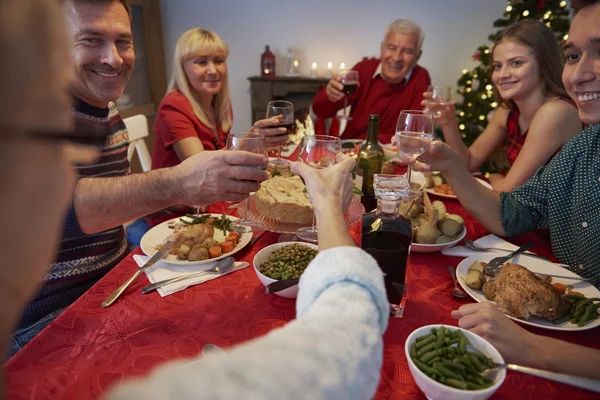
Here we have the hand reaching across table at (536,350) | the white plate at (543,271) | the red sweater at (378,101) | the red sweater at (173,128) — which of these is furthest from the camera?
the red sweater at (378,101)

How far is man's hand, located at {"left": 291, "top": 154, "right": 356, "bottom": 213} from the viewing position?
0.80m

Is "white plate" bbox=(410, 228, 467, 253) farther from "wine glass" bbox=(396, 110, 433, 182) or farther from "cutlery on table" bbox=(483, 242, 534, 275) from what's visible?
"wine glass" bbox=(396, 110, 433, 182)

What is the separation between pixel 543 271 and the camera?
1188 mm

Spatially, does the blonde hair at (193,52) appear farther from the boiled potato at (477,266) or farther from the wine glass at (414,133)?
the boiled potato at (477,266)

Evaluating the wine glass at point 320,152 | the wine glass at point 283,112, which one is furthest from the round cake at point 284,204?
the wine glass at point 283,112

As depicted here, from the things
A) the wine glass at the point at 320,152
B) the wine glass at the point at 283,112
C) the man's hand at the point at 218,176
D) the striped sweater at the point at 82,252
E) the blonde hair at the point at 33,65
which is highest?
the blonde hair at the point at 33,65

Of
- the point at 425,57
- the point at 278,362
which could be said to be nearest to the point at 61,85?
the point at 278,362

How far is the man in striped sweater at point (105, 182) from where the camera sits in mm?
1142

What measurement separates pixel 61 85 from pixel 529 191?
159cm

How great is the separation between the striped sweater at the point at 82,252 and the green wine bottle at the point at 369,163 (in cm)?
104

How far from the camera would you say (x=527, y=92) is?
87.7 inches

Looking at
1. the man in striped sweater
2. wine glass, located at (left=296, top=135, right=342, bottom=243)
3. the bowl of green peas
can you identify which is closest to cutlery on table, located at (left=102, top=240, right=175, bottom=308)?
the man in striped sweater

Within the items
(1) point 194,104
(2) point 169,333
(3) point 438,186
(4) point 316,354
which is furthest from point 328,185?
(1) point 194,104

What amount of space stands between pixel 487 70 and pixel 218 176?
369cm
